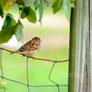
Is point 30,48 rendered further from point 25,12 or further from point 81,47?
point 25,12

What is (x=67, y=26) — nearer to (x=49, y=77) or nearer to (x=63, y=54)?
(x=63, y=54)

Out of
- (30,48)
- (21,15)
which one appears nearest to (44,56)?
(30,48)

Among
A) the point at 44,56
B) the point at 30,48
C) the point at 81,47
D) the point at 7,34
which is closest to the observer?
the point at 7,34

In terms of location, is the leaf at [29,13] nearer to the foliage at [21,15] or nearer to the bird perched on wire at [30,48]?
the foliage at [21,15]

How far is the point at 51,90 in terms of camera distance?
784mm

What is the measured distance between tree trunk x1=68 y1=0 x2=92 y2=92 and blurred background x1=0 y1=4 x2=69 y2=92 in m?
0.07

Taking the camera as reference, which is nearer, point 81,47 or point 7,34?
point 7,34

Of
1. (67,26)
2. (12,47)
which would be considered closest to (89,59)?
(67,26)

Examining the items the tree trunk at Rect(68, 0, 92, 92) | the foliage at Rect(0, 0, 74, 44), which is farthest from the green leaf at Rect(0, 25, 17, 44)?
the tree trunk at Rect(68, 0, 92, 92)

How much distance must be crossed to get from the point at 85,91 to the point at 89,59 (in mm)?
104

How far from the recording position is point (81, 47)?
62cm


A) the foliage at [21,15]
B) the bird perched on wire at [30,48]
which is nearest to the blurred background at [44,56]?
the bird perched on wire at [30,48]

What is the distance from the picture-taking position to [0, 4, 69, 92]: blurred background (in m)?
0.73

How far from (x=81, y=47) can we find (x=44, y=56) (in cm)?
17
